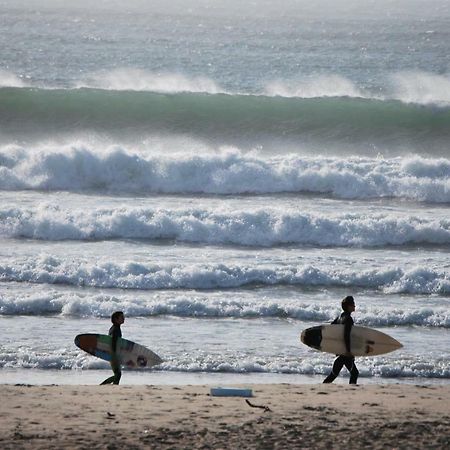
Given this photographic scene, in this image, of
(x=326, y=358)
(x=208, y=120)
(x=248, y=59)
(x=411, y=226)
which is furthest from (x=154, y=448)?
(x=248, y=59)

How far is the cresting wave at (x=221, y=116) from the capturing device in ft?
92.2

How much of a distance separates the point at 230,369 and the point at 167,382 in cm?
80

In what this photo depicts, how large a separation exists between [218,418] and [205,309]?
521cm

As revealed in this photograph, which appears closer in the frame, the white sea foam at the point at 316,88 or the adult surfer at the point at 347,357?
the adult surfer at the point at 347,357

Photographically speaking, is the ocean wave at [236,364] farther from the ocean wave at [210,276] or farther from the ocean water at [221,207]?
the ocean wave at [210,276]

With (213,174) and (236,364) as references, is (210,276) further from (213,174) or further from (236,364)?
(213,174)

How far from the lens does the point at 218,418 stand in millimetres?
9742

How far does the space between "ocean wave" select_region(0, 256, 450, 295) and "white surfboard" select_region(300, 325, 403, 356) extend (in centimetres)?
362

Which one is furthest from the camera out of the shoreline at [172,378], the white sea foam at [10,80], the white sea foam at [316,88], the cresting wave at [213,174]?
the white sea foam at [316,88]

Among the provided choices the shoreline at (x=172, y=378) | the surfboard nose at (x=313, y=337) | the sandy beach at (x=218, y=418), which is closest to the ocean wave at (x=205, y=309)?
the shoreline at (x=172, y=378)

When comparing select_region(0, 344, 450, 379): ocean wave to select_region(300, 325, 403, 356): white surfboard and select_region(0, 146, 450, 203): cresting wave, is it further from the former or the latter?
select_region(0, 146, 450, 203): cresting wave

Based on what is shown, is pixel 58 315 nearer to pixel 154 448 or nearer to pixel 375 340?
pixel 375 340

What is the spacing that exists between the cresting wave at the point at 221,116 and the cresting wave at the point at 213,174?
12.2ft

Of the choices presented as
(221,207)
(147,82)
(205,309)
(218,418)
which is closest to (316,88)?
(147,82)
